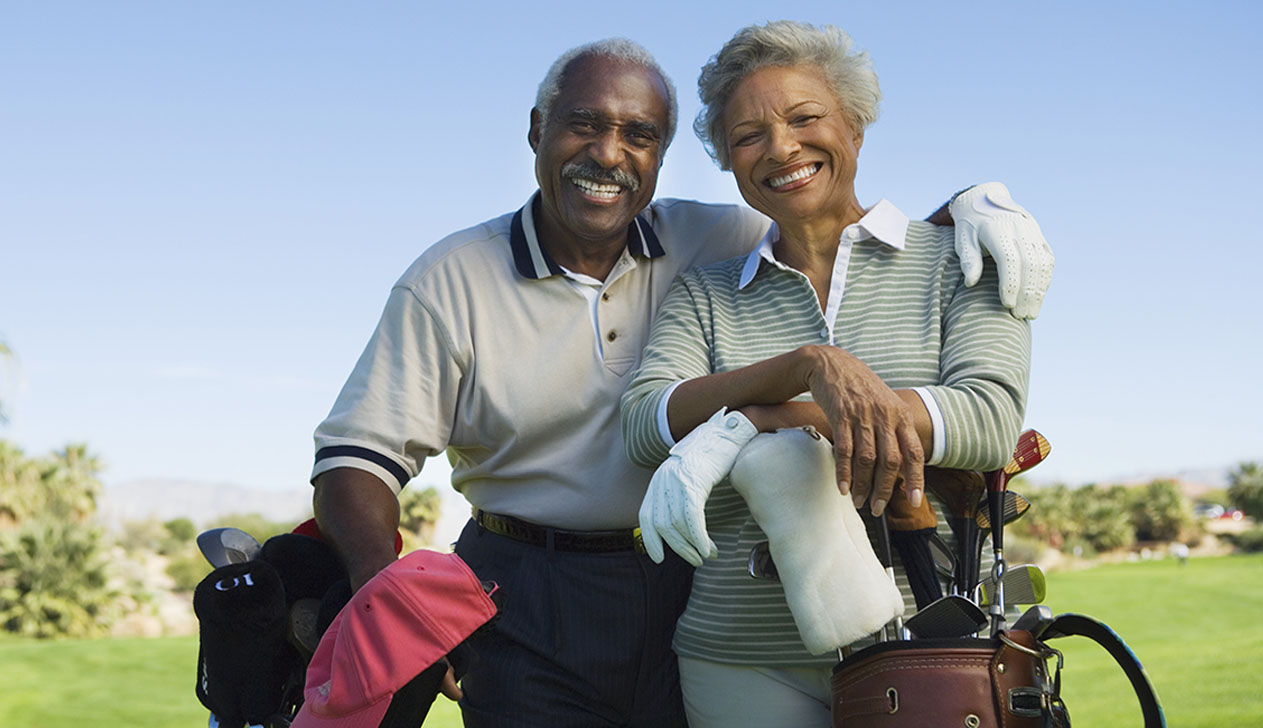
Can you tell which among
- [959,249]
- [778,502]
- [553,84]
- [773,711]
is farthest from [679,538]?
[553,84]

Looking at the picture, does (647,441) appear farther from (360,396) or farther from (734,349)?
(360,396)

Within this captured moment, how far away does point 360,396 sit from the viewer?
2689mm

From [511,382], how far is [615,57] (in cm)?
84

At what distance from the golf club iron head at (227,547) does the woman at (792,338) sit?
2.93ft

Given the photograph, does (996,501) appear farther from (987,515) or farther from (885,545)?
(885,545)

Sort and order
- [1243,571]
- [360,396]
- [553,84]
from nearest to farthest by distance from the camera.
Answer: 1. [360,396]
2. [553,84]
3. [1243,571]

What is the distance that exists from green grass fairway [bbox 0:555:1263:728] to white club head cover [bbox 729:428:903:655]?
10772 millimetres

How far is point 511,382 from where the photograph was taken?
272cm

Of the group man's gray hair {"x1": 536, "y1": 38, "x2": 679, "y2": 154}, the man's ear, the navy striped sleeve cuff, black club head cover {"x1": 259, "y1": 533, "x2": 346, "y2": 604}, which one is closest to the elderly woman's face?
man's gray hair {"x1": 536, "y1": 38, "x2": 679, "y2": 154}

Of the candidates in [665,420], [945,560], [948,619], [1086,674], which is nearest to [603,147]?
[665,420]

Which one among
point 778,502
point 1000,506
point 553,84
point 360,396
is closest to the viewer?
point 778,502

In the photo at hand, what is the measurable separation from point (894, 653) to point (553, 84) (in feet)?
5.58

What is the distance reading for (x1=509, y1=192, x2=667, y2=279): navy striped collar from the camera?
2.77 metres

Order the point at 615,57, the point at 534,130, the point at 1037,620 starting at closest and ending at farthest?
the point at 1037,620, the point at 615,57, the point at 534,130
